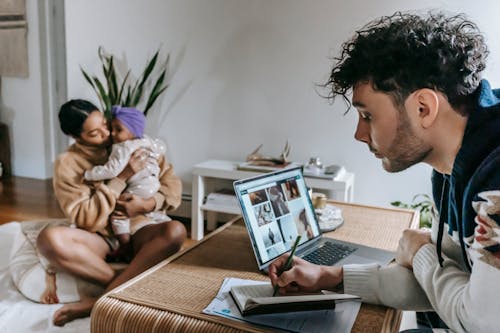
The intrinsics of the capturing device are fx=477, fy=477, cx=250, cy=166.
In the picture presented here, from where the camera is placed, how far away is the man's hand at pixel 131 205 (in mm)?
2029

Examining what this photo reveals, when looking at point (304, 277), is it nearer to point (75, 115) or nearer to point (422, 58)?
point (422, 58)

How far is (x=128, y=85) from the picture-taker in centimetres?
338

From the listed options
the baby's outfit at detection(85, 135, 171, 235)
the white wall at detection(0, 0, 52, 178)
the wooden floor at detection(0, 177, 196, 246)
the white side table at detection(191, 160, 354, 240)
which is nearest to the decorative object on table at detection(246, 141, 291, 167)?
the white side table at detection(191, 160, 354, 240)

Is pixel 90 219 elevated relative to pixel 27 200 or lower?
elevated

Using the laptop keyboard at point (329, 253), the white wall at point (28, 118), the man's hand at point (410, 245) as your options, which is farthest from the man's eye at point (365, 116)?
the white wall at point (28, 118)

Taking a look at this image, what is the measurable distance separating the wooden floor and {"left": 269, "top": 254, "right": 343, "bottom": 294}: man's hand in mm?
1940

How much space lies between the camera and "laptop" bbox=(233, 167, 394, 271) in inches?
49.1

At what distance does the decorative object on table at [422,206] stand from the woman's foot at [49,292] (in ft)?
5.85

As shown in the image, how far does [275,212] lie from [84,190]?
97 cm

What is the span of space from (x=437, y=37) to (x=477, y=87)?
0.41 ft

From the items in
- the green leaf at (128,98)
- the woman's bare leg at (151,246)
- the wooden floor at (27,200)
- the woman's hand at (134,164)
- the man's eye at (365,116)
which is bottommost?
the wooden floor at (27,200)

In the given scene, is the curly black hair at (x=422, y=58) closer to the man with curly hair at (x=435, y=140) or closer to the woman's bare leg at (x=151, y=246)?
the man with curly hair at (x=435, y=140)

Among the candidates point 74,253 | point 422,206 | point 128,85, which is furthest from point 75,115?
point 422,206

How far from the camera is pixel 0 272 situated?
229 centimetres
